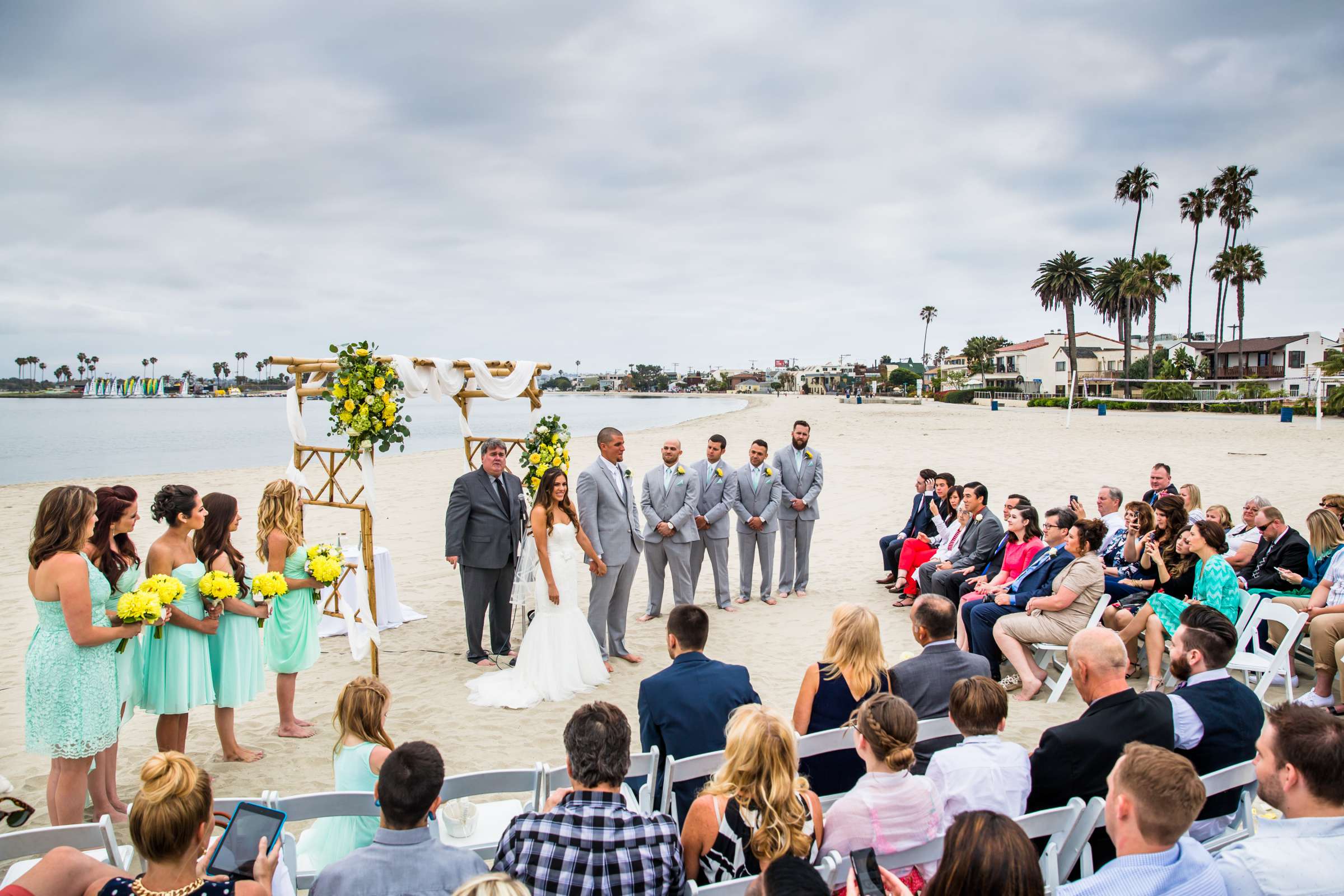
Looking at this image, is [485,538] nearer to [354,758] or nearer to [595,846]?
[354,758]

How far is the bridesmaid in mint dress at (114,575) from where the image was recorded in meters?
4.45

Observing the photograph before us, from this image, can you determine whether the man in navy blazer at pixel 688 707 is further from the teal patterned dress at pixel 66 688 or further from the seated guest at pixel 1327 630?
the seated guest at pixel 1327 630

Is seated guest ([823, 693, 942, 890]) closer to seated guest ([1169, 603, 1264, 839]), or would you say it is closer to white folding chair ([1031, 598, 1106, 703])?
seated guest ([1169, 603, 1264, 839])

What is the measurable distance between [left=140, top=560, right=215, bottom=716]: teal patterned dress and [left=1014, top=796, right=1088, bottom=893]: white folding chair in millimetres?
4791

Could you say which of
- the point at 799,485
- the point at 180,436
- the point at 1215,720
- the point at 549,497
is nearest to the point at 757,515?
the point at 799,485

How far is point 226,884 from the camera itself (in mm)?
2369

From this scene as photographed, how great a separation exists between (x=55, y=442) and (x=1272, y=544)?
6679cm

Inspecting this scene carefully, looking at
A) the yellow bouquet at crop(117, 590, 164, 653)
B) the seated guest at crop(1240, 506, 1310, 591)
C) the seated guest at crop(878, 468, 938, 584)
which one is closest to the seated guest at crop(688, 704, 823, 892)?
the yellow bouquet at crop(117, 590, 164, 653)

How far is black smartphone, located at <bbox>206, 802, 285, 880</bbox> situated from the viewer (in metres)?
2.54

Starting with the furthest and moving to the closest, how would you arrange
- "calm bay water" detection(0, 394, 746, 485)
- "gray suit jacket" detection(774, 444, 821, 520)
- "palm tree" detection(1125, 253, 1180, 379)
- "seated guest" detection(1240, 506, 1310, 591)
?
"palm tree" detection(1125, 253, 1180, 379) → "calm bay water" detection(0, 394, 746, 485) → "gray suit jacket" detection(774, 444, 821, 520) → "seated guest" detection(1240, 506, 1310, 591)

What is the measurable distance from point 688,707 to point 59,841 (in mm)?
2456

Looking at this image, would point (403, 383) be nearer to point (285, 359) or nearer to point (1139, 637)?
point (285, 359)

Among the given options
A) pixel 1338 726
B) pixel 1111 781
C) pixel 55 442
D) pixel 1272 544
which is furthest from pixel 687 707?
pixel 55 442

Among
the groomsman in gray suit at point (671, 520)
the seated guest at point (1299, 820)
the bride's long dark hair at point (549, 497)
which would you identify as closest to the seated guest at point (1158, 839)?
the seated guest at point (1299, 820)
